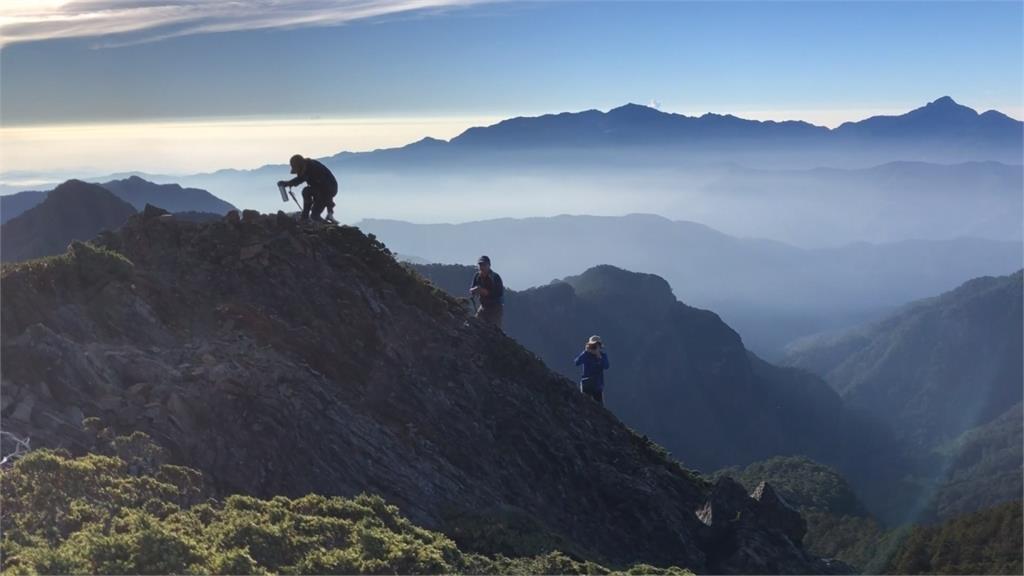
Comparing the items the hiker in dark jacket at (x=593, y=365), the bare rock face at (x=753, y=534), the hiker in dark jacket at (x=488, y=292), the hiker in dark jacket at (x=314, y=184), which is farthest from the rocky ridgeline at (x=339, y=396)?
the hiker in dark jacket at (x=314, y=184)

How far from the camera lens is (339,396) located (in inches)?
671

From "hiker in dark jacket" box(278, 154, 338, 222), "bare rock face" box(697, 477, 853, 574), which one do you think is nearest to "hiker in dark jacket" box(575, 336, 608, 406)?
"bare rock face" box(697, 477, 853, 574)

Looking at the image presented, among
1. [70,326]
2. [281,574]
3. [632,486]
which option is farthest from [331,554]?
[632,486]

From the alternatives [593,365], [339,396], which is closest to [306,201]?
[339,396]

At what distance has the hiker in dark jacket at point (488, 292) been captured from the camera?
924 inches

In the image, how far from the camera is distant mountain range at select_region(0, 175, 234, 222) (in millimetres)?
139125

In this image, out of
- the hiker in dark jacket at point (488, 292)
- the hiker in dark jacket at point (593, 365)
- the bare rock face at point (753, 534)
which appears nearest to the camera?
the bare rock face at point (753, 534)

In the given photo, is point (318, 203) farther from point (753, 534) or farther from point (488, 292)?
point (753, 534)

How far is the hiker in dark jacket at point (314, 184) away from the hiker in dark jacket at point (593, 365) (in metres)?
7.35

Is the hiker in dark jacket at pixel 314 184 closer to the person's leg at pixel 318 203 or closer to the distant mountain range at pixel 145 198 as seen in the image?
the person's leg at pixel 318 203

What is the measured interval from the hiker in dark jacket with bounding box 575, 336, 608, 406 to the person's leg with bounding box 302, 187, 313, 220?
25.4 feet

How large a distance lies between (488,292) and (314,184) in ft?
17.1

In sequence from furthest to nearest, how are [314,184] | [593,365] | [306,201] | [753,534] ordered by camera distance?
[593,365]
[306,201]
[314,184]
[753,534]

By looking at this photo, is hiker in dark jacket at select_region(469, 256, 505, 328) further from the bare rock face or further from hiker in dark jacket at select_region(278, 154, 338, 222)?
the bare rock face
